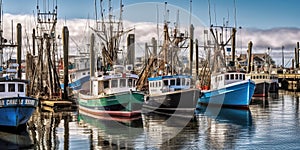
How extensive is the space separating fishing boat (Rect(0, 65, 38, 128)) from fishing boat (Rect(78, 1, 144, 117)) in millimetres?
7254

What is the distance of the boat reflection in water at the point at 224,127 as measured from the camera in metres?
24.3

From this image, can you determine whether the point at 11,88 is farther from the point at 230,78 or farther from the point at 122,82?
the point at 230,78

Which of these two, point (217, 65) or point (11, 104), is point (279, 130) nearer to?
point (11, 104)

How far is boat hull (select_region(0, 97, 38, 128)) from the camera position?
A: 26750 mm

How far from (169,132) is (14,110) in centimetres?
895

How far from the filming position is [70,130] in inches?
1128

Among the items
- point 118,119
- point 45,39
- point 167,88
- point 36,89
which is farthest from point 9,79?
point 36,89

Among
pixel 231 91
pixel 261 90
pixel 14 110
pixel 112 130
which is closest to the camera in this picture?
pixel 14 110

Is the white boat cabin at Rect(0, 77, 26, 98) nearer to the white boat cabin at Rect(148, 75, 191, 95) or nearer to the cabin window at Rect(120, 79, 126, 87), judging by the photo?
the cabin window at Rect(120, 79, 126, 87)

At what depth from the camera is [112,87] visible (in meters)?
35.9

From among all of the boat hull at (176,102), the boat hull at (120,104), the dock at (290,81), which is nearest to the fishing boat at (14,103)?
the boat hull at (120,104)

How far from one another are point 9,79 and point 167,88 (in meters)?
16.2

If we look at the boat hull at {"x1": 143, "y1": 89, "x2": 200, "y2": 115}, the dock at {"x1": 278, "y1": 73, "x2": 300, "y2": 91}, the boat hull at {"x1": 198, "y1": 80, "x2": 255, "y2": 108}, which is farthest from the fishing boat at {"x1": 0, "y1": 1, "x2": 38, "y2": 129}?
the dock at {"x1": 278, "y1": 73, "x2": 300, "y2": 91}

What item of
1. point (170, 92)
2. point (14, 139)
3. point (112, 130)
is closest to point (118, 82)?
point (170, 92)
